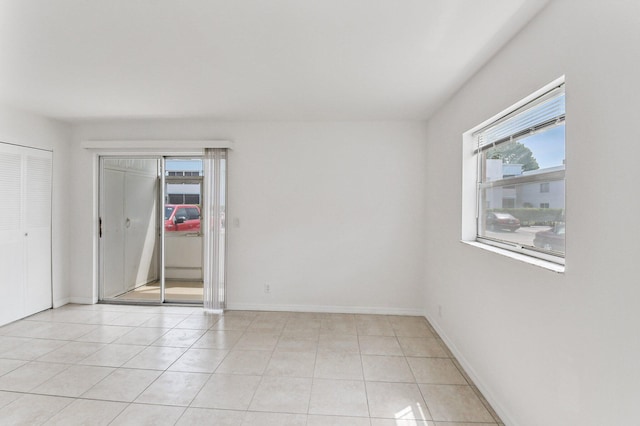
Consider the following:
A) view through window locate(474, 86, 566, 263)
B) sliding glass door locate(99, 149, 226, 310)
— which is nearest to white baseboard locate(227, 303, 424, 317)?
sliding glass door locate(99, 149, 226, 310)

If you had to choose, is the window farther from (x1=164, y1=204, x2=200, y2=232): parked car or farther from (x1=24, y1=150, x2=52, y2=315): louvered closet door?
(x1=24, y1=150, x2=52, y2=315): louvered closet door

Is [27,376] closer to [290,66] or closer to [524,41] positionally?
[290,66]

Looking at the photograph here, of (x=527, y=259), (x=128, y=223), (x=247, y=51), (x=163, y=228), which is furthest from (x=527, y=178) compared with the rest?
(x=128, y=223)

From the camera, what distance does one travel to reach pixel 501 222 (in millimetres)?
2711

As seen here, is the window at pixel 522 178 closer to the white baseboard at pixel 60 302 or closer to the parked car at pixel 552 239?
the parked car at pixel 552 239

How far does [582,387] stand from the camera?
5.15 ft

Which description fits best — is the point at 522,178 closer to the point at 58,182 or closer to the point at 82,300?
the point at 58,182

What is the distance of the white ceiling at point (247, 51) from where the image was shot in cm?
198

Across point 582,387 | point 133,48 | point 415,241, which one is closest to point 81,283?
point 133,48

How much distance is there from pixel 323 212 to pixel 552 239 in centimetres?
285

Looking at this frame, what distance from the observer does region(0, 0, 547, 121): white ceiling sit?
1.98 meters

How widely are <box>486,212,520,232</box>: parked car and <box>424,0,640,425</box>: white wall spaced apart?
25 cm

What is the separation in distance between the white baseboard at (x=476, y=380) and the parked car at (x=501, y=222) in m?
1.19

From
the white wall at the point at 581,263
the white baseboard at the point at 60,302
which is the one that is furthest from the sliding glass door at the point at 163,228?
the white wall at the point at 581,263
